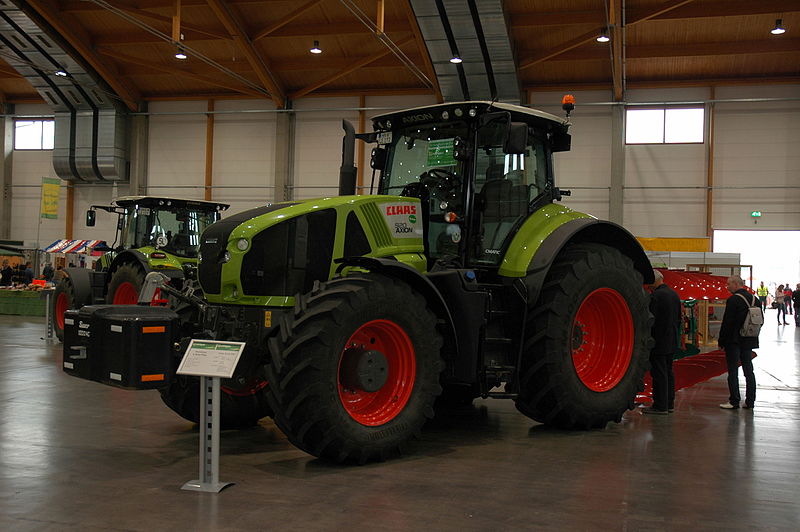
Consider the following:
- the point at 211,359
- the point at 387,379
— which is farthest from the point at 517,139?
the point at 211,359

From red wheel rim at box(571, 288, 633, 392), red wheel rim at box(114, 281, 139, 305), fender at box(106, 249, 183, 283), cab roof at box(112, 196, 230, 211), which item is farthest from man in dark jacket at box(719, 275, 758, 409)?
cab roof at box(112, 196, 230, 211)

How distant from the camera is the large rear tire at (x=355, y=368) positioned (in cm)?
472

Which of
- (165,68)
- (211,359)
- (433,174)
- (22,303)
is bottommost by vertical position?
(22,303)

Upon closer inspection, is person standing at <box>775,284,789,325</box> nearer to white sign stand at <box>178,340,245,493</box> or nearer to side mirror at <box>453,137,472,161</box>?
side mirror at <box>453,137,472,161</box>

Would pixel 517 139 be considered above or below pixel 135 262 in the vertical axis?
above

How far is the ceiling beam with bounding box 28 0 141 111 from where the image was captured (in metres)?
20.2

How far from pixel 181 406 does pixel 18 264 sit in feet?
72.0

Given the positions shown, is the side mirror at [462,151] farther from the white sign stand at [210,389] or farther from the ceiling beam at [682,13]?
the ceiling beam at [682,13]

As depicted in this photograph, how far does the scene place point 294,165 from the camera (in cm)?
2400

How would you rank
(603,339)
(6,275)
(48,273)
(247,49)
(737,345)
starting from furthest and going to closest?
(6,275), (48,273), (247,49), (737,345), (603,339)

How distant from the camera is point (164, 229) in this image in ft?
44.1

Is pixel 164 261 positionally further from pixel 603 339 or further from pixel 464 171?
pixel 603 339

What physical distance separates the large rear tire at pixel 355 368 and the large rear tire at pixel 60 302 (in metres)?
9.21

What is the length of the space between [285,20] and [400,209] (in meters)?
15.0
